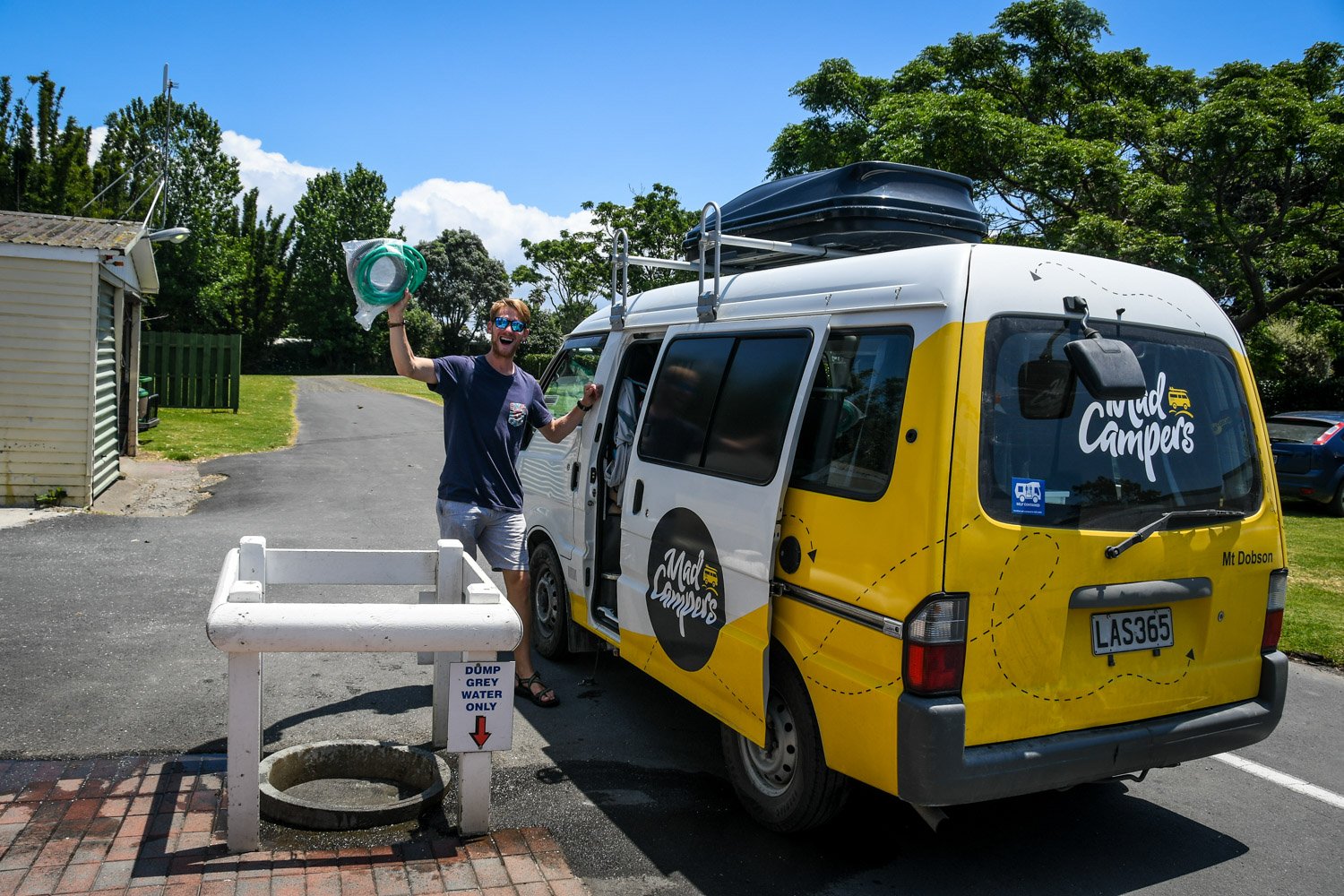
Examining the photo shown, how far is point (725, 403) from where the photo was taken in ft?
14.0

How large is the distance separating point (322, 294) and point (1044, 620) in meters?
59.5

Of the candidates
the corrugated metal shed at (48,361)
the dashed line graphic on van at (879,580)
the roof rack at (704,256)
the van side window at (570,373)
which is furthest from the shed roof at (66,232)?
the dashed line graphic on van at (879,580)

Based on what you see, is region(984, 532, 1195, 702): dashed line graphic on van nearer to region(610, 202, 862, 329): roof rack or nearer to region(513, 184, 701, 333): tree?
region(610, 202, 862, 329): roof rack

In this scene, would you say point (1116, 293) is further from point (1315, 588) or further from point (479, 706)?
point (1315, 588)

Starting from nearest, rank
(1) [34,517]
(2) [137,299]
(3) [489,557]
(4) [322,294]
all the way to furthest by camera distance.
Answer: (3) [489,557]
(1) [34,517]
(2) [137,299]
(4) [322,294]

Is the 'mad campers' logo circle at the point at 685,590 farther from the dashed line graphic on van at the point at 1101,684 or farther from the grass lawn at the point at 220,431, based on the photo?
the grass lawn at the point at 220,431

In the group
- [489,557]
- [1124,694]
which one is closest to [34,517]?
Result: [489,557]

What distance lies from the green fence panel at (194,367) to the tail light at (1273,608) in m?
24.9

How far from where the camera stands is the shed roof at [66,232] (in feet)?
34.6

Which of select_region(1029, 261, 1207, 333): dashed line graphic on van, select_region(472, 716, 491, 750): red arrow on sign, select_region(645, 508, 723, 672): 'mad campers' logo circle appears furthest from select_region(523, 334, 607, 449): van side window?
select_region(1029, 261, 1207, 333): dashed line graphic on van

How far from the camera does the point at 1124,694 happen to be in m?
3.49

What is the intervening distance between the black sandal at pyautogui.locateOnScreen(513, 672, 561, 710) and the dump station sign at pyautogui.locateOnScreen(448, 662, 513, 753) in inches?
66.1

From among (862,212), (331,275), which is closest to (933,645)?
(862,212)

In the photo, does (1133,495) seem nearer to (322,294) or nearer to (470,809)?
(470,809)
